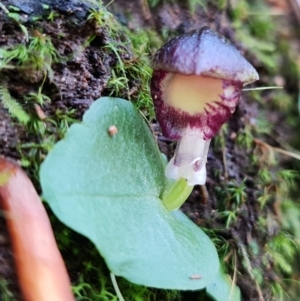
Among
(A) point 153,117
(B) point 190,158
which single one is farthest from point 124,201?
(A) point 153,117

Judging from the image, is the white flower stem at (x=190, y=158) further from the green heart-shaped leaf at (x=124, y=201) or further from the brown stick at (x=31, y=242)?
the brown stick at (x=31, y=242)

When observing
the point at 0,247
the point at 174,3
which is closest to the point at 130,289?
the point at 0,247

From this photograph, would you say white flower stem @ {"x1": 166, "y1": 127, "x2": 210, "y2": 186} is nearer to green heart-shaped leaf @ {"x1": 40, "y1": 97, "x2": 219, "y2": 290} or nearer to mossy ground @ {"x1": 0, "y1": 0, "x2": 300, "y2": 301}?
green heart-shaped leaf @ {"x1": 40, "y1": 97, "x2": 219, "y2": 290}

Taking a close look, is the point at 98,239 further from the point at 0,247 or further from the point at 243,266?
the point at 243,266

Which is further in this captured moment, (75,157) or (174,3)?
(174,3)

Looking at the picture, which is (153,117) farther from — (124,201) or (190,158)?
(124,201)

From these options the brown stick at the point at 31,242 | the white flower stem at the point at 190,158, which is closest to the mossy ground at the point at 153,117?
the brown stick at the point at 31,242

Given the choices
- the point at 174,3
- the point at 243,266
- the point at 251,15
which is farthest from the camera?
the point at 251,15
